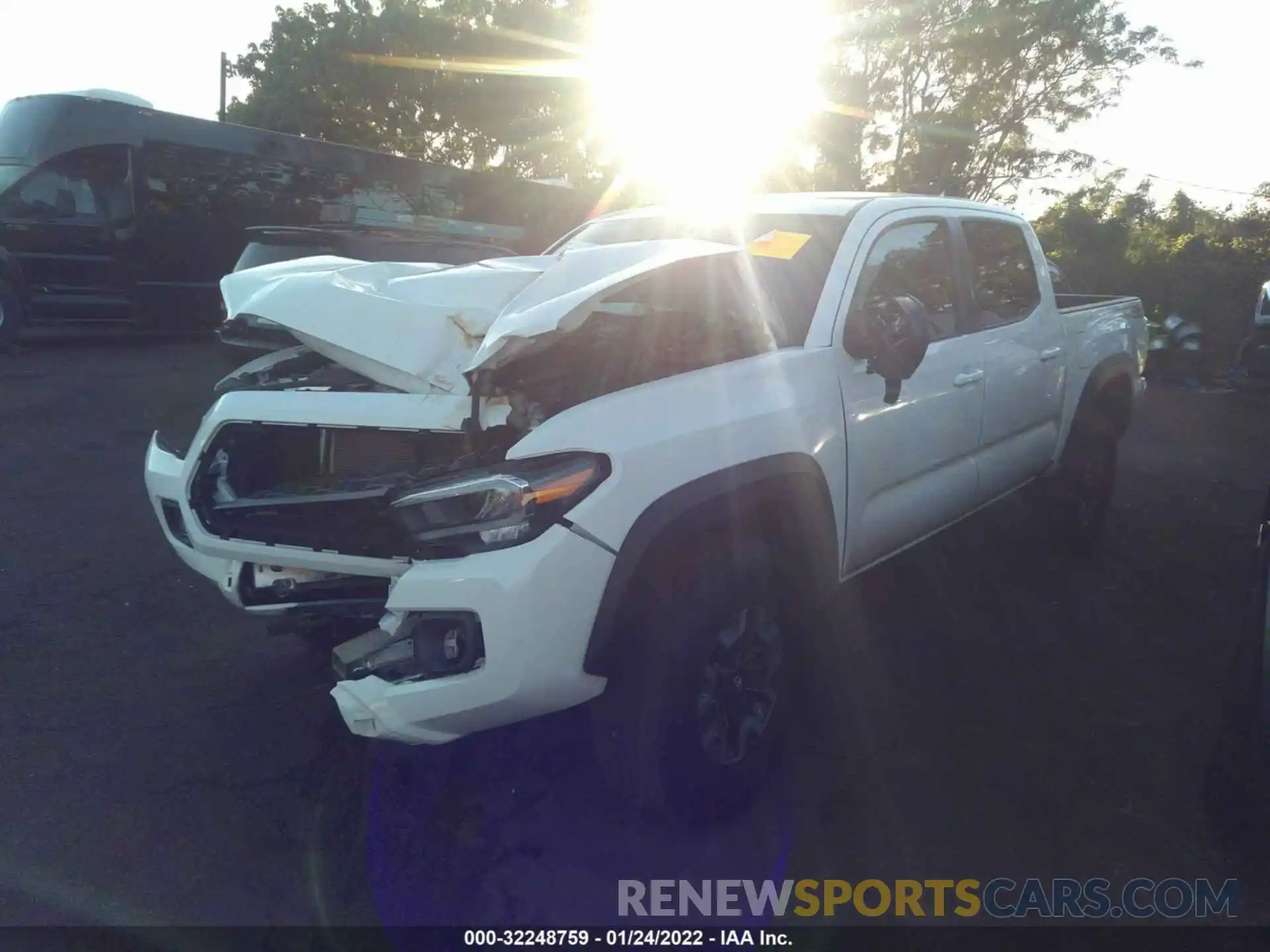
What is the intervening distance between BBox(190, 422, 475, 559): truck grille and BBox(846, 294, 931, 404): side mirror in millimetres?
1380

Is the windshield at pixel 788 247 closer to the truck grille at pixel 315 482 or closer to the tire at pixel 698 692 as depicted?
the tire at pixel 698 692

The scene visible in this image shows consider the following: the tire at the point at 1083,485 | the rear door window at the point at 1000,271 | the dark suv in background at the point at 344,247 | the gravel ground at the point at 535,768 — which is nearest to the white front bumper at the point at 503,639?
the gravel ground at the point at 535,768

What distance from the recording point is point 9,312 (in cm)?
1158

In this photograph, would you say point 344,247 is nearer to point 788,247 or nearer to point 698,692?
point 788,247

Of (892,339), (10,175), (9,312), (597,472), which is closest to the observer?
(597,472)

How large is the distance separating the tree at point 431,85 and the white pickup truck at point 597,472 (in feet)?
68.4

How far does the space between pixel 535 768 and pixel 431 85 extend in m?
23.0

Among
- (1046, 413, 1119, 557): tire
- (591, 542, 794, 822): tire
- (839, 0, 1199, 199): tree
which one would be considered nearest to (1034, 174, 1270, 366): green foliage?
(839, 0, 1199, 199): tree

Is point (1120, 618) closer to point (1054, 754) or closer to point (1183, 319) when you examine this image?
point (1054, 754)

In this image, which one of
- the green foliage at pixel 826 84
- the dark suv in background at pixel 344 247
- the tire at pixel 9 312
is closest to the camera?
the dark suv in background at pixel 344 247

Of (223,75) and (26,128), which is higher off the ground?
(223,75)

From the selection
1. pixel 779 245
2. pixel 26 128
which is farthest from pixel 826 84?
pixel 779 245

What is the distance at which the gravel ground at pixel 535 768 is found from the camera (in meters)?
2.82

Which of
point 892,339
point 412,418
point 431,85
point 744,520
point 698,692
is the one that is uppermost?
point 431,85
